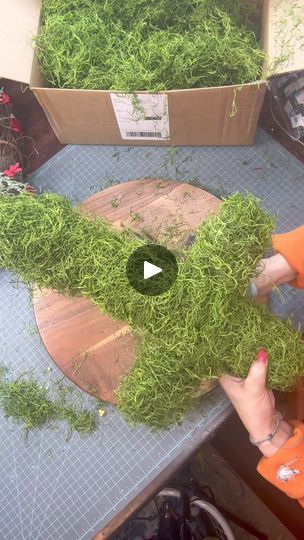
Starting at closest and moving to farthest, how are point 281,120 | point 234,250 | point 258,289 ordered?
1. point 234,250
2. point 258,289
3. point 281,120

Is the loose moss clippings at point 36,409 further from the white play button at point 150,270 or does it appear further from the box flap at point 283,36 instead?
the box flap at point 283,36

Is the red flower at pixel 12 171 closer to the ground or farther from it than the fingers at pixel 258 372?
farther from it

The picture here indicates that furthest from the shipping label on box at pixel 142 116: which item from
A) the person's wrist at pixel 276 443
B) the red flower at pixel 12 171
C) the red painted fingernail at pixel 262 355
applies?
the person's wrist at pixel 276 443

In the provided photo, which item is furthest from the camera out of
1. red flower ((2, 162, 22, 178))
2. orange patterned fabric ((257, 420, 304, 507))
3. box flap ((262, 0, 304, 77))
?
red flower ((2, 162, 22, 178))

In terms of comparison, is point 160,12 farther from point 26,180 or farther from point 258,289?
Result: point 258,289

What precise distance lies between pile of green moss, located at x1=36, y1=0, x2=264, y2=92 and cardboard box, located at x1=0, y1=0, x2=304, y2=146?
3 centimetres

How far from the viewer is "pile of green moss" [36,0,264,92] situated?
3.69ft

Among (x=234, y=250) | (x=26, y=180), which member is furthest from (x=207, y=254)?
(x=26, y=180)

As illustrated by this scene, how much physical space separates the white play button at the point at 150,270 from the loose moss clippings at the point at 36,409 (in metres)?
0.45

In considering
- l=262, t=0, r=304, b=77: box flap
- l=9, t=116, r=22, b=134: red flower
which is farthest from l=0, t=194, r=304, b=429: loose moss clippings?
l=9, t=116, r=22, b=134: red flower

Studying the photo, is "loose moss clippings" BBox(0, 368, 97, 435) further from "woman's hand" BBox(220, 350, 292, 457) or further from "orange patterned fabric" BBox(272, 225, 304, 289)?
"orange patterned fabric" BBox(272, 225, 304, 289)

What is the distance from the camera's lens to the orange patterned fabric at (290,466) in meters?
0.95

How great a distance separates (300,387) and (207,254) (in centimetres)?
46

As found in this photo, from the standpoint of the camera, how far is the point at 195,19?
1190 millimetres
